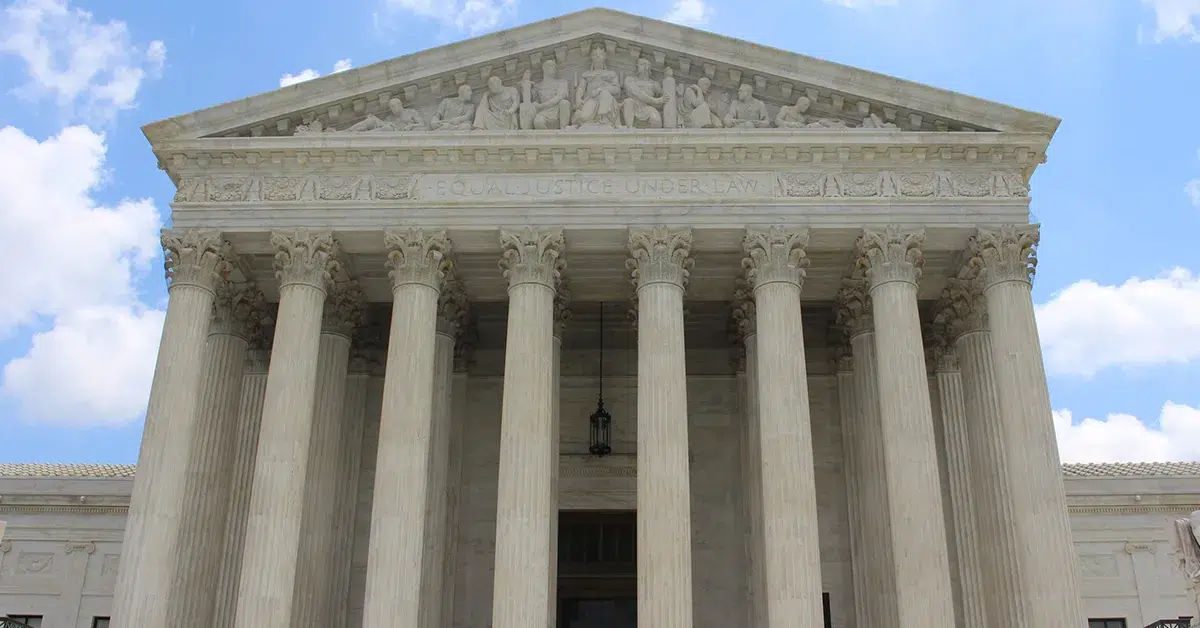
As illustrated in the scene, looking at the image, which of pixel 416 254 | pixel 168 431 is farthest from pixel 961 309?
pixel 168 431

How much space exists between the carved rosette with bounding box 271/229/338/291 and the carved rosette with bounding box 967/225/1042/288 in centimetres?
1408

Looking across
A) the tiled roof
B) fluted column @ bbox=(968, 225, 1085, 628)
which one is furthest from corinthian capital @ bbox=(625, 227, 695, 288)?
the tiled roof

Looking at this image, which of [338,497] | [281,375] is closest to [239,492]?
[338,497]

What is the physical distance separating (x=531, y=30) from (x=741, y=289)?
7.81m

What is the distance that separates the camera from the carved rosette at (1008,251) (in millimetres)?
24297

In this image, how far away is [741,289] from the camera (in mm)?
27625

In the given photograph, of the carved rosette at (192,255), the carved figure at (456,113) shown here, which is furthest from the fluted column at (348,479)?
the carved figure at (456,113)

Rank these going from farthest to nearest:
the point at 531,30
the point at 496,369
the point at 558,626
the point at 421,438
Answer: the point at 496,369 < the point at 558,626 < the point at 531,30 < the point at 421,438

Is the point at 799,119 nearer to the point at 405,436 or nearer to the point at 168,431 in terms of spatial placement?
the point at 405,436

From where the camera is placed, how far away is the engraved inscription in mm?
25312

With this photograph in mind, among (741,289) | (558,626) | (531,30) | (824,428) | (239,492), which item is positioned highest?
(531,30)

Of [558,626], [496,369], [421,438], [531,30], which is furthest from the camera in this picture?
[496,369]

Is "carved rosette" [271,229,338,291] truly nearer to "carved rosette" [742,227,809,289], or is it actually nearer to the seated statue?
"carved rosette" [742,227,809,289]

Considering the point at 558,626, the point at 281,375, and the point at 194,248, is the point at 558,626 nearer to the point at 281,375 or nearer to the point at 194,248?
the point at 281,375
